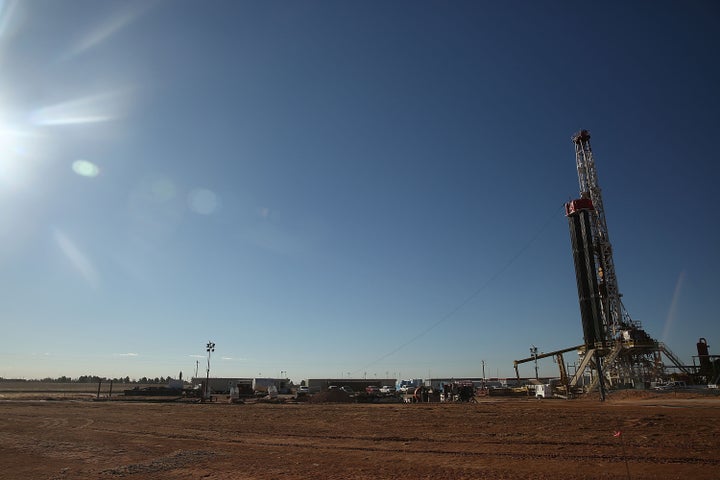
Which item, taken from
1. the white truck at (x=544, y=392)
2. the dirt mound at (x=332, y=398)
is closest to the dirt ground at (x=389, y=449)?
the dirt mound at (x=332, y=398)

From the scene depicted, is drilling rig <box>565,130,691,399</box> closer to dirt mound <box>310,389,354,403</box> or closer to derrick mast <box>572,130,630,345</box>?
derrick mast <box>572,130,630,345</box>

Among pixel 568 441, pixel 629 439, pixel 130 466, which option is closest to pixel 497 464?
pixel 568 441

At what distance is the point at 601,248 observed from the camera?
66375 millimetres

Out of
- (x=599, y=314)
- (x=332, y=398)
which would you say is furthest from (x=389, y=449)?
(x=599, y=314)

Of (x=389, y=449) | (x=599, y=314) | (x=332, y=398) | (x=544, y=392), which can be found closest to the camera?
(x=389, y=449)

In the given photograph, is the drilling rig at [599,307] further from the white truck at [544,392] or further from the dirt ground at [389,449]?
the dirt ground at [389,449]

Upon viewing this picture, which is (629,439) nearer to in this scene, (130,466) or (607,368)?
(130,466)

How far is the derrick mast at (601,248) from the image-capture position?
64.1 meters

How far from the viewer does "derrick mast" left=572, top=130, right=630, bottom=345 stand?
6406 cm

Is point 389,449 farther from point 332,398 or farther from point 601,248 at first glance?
point 601,248

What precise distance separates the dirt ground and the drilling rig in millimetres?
39396

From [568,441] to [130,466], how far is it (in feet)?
51.2

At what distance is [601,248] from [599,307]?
8.75 metres

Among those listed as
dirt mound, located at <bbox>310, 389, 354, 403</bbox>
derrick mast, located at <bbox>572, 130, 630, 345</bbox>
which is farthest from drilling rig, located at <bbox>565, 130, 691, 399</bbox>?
dirt mound, located at <bbox>310, 389, 354, 403</bbox>
